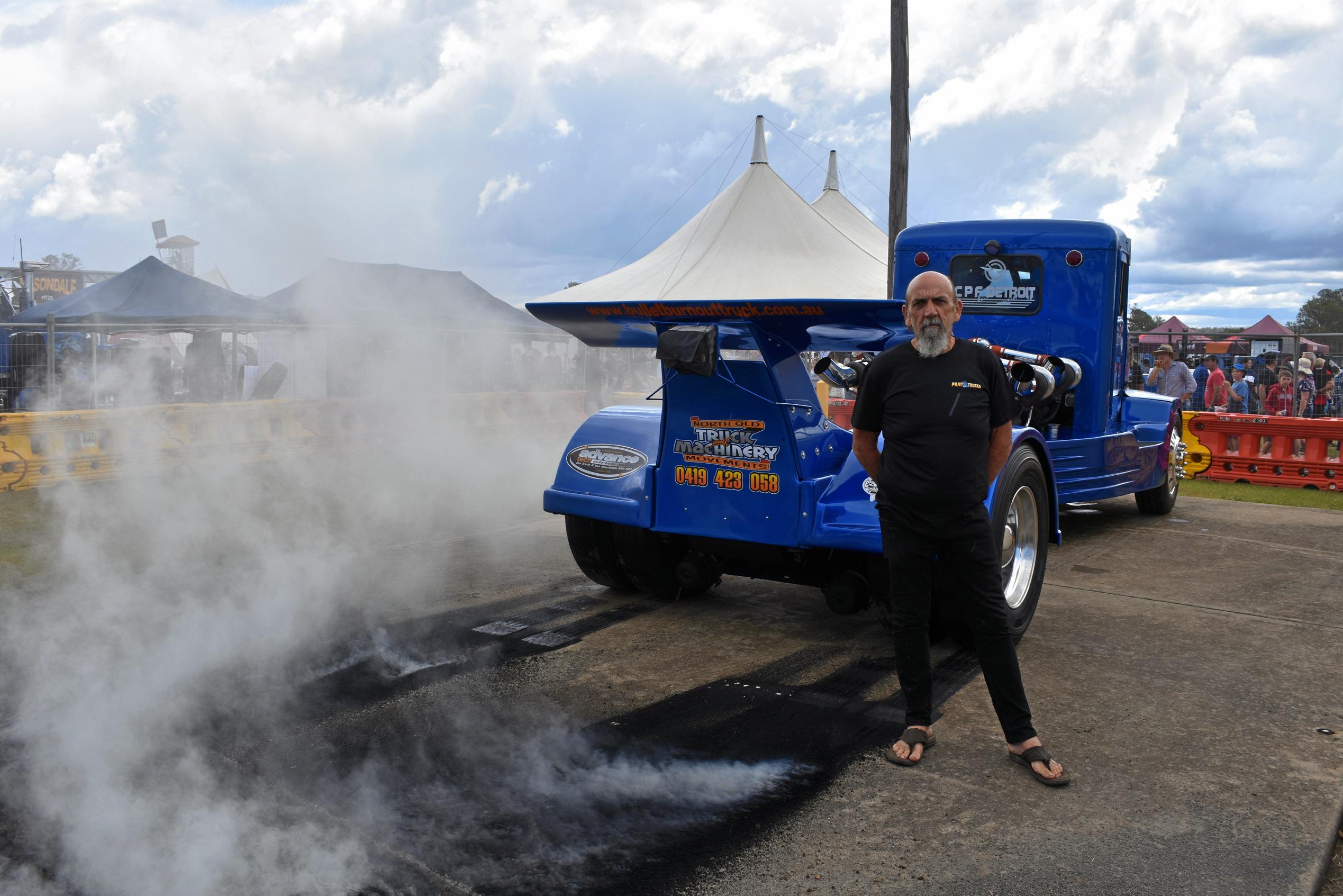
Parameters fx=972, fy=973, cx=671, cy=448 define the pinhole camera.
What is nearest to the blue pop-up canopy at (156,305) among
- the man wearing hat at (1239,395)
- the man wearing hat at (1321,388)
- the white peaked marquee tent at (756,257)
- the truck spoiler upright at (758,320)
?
the white peaked marquee tent at (756,257)

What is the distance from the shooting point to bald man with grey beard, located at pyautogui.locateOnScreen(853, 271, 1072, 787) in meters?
3.17

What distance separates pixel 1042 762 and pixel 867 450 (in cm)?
117

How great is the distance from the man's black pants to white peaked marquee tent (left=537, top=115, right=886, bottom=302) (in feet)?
39.6

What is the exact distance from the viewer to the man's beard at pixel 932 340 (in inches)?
126

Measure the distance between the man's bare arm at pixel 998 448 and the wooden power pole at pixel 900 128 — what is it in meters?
9.75

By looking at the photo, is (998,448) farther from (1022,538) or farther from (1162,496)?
(1162,496)

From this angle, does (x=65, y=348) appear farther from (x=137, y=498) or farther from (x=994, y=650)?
(x=994, y=650)

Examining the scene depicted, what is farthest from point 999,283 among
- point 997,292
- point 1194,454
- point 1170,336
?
point 1170,336

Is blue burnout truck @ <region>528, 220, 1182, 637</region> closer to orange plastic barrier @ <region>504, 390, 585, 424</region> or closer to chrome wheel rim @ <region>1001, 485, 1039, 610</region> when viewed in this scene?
chrome wheel rim @ <region>1001, 485, 1039, 610</region>

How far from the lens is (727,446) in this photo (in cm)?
442

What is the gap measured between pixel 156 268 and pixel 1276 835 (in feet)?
46.6

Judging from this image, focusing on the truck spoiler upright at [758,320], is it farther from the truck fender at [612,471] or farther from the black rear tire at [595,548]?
the black rear tire at [595,548]

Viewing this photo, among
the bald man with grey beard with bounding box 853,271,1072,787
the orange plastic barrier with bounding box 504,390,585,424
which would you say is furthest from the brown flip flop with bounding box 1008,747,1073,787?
the orange plastic barrier with bounding box 504,390,585,424

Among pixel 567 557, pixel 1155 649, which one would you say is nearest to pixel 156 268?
pixel 567 557
